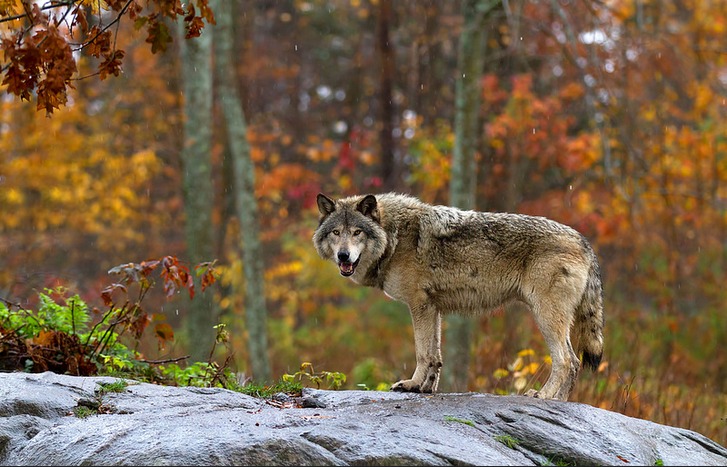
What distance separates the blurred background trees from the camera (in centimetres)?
1666

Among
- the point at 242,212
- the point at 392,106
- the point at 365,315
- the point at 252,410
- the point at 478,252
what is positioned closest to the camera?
the point at 252,410

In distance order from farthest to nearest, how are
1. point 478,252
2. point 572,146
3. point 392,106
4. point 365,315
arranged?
point 392,106
point 365,315
point 572,146
point 478,252

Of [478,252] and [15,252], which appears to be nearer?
[478,252]

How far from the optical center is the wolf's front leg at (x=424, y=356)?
25.2 feet

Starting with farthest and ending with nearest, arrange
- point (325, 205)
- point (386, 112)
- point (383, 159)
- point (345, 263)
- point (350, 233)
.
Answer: point (386, 112) < point (383, 159) < point (325, 205) < point (350, 233) < point (345, 263)

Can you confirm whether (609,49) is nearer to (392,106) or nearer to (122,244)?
(392,106)

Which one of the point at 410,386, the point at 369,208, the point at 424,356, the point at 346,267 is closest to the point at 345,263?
the point at 346,267

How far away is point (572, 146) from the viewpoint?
749 inches

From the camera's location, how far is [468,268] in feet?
25.3

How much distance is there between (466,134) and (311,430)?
906cm

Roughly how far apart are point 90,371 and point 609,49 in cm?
1805

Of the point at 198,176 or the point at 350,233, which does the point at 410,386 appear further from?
the point at 198,176

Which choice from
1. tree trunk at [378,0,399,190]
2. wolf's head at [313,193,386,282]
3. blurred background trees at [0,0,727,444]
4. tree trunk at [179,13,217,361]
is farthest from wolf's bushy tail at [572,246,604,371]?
tree trunk at [378,0,399,190]

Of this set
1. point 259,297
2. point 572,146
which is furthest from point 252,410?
point 572,146
